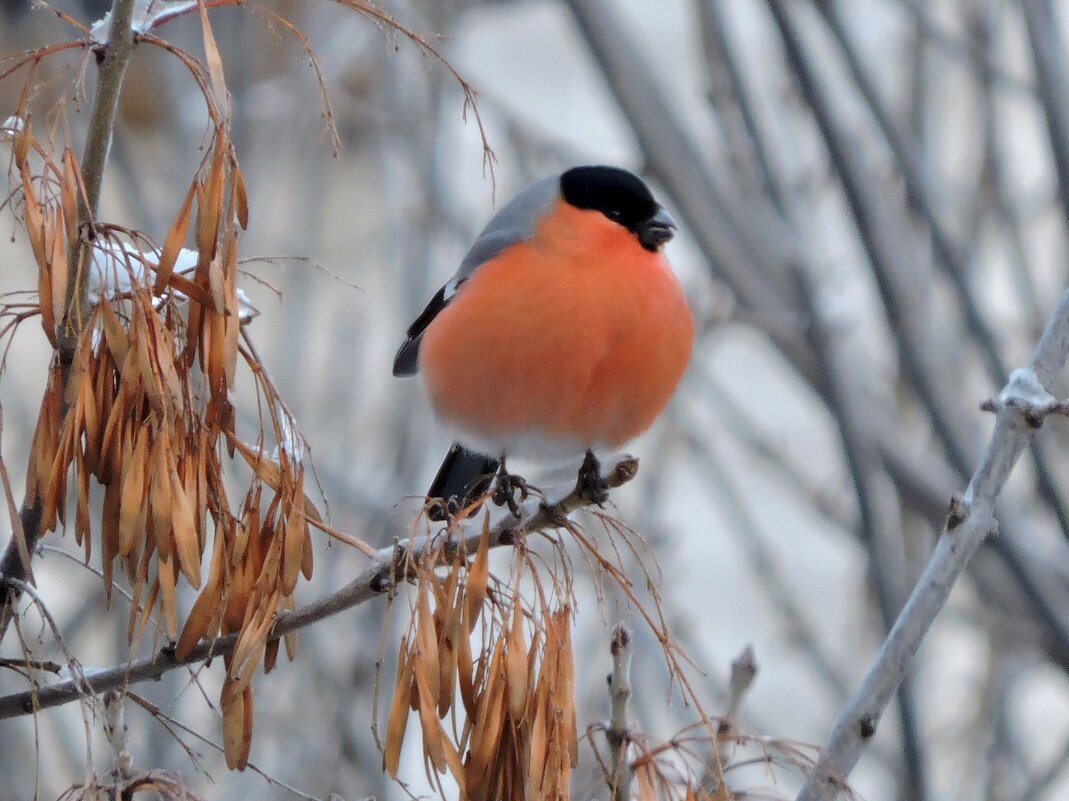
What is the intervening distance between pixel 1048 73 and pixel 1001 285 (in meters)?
3.07

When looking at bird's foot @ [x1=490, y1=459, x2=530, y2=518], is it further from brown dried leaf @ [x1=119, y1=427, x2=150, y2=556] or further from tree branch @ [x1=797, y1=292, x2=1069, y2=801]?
brown dried leaf @ [x1=119, y1=427, x2=150, y2=556]

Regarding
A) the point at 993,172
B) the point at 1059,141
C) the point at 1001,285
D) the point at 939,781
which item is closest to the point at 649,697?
the point at 939,781

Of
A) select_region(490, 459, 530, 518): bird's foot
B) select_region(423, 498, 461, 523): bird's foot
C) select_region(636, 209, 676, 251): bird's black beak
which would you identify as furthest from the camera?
select_region(636, 209, 676, 251): bird's black beak

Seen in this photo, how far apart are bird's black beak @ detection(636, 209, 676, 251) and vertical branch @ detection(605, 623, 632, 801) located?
0.80m

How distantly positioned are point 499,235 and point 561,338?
0.26m

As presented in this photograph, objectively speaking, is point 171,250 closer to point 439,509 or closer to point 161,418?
point 161,418

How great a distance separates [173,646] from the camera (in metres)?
0.96

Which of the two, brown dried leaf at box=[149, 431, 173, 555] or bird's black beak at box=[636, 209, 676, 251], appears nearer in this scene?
brown dried leaf at box=[149, 431, 173, 555]

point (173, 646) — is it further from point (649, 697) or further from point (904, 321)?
point (649, 697)

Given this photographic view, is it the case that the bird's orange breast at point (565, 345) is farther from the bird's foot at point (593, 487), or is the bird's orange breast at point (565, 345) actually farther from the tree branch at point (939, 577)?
the tree branch at point (939, 577)

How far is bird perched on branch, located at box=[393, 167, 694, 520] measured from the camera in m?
1.51

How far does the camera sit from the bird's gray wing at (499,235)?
5.57 feet

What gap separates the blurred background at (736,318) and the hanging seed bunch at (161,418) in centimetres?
9

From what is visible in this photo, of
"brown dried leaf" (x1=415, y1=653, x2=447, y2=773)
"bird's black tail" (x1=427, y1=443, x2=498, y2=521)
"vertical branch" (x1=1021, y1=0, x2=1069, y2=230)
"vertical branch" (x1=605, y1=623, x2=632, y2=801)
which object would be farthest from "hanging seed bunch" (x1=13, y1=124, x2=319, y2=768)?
"vertical branch" (x1=1021, y1=0, x2=1069, y2=230)
